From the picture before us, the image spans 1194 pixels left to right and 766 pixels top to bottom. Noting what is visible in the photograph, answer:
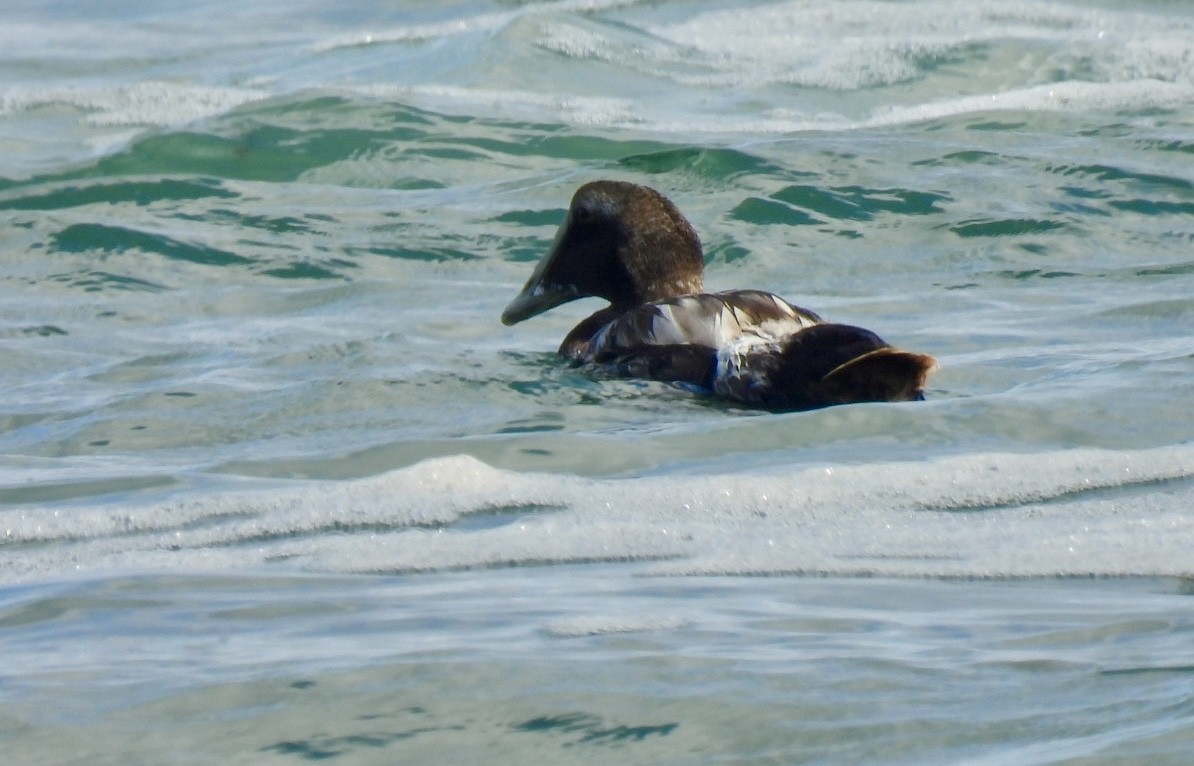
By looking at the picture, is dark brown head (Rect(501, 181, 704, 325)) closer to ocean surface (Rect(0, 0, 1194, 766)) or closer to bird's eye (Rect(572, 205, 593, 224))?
bird's eye (Rect(572, 205, 593, 224))

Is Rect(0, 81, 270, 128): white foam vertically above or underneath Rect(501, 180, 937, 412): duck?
above

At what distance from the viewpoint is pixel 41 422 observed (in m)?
6.48

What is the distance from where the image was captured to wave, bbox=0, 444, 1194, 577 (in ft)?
13.6

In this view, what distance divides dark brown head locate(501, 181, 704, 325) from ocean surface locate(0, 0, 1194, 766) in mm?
306

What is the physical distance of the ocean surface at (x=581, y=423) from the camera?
10.1 feet

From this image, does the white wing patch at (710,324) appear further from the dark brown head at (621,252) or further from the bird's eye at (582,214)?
the bird's eye at (582,214)

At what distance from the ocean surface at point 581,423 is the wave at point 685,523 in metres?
0.02

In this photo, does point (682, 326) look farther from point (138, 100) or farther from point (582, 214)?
point (138, 100)

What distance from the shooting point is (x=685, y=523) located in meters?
4.60

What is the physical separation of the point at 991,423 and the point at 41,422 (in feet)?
9.16

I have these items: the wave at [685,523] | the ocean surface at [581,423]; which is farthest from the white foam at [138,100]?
the wave at [685,523]

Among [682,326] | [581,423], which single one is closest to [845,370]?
[581,423]

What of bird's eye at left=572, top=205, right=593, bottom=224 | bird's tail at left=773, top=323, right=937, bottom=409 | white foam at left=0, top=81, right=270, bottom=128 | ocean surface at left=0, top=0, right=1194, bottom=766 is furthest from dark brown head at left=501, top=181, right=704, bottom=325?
white foam at left=0, top=81, right=270, bottom=128

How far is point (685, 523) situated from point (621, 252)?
3.03 m
